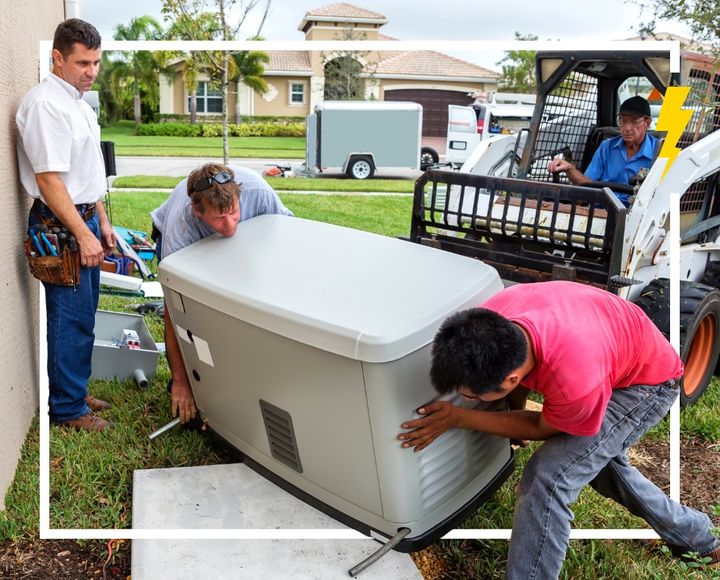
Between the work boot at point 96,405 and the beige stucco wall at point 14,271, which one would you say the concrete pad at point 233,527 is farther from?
the work boot at point 96,405

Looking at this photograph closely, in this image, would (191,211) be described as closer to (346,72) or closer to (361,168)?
(361,168)

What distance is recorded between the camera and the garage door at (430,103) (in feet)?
86.3

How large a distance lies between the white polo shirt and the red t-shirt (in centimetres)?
201

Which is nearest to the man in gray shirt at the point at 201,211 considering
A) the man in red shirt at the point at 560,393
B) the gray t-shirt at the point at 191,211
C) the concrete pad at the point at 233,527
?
the gray t-shirt at the point at 191,211

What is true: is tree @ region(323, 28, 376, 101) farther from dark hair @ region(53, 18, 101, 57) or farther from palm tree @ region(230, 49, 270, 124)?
dark hair @ region(53, 18, 101, 57)

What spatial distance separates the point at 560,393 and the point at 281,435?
113 centimetres

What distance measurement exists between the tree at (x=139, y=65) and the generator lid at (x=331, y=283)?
23.6 meters

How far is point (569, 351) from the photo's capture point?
6.54 feet

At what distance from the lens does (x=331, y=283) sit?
2475 mm

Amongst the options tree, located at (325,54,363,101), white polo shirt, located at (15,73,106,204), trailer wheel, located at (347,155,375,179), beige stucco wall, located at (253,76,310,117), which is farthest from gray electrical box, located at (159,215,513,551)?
beige stucco wall, located at (253,76,310,117)

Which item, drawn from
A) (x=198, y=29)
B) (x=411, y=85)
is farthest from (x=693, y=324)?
(x=411, y=85)

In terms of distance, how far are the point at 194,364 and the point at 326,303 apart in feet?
3.31

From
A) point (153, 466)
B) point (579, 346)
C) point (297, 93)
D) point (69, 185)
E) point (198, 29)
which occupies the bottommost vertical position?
point (153, 466)

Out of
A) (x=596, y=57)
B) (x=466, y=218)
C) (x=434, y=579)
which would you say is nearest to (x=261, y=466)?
(x=434, y=579)
